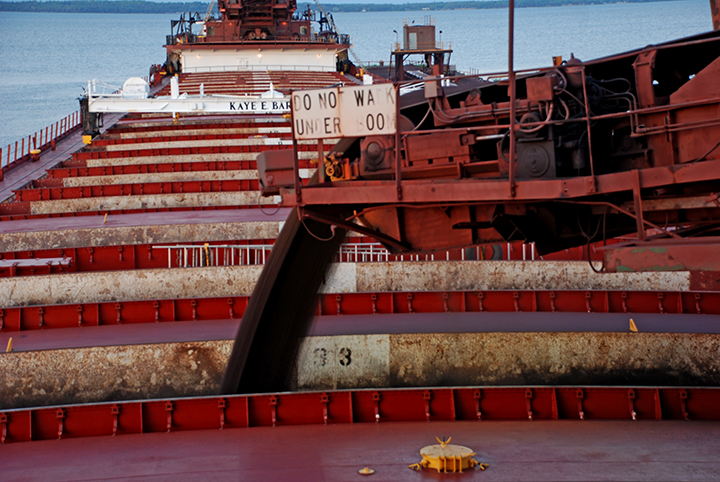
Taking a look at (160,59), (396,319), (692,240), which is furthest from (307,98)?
(160,59)

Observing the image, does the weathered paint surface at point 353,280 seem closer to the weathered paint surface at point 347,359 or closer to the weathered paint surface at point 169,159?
the weathered paint surface at point 347,359

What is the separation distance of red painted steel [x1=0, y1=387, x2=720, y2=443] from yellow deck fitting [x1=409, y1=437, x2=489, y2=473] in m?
1.38

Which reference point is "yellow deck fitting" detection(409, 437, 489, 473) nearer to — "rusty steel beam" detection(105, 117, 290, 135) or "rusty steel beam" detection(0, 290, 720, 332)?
"rusty steel beam" detection(0, 290, 720, 332)

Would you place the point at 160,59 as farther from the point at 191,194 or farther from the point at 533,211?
the point at 533,211

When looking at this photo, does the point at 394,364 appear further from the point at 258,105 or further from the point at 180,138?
the point at 180,138

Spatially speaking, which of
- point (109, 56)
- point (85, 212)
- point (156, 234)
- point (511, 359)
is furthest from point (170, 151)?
point (109, 56)

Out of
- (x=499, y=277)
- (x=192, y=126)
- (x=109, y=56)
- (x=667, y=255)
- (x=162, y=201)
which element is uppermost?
(x=109, y=56)

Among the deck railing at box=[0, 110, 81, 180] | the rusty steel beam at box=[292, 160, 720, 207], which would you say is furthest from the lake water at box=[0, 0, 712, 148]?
the rusty steel beam at box=[292, 160, 720, 207]

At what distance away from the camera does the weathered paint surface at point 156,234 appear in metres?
15.0

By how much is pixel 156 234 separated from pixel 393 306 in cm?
602

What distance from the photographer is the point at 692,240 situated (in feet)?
17.7

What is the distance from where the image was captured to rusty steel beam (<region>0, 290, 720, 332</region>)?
11867mm

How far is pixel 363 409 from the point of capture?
8250 millimetres

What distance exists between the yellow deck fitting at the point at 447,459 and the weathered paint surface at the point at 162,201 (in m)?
12.6
